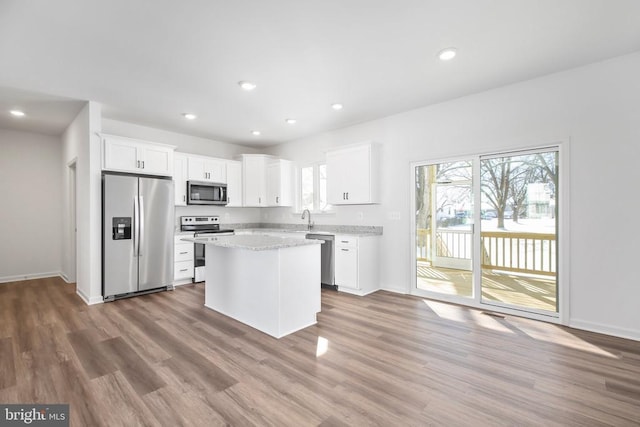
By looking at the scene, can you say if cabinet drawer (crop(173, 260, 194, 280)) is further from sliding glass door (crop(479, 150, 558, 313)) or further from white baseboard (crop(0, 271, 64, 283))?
sliding glass door (crop(479, 150, 558, 313))

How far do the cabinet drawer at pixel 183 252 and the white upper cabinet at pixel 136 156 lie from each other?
1.22 m

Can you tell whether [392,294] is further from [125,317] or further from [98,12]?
[98,12]

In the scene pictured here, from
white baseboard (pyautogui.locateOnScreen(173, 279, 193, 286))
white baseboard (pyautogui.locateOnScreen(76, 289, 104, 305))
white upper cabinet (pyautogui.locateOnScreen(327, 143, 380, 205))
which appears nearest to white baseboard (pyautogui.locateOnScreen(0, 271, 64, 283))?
white baseboard (pyautogui.locateOnScreen(76, 289, 104, 305))

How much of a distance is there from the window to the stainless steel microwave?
5.08 ft

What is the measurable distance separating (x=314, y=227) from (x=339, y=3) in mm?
4114

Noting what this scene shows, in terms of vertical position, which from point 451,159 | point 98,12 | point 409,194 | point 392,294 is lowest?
point 392,294

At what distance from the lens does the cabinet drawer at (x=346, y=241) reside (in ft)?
14.4

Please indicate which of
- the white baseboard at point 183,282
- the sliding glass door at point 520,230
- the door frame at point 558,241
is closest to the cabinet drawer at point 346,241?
the door frame at point 558,241

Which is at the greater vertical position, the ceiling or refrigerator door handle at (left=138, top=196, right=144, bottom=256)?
the ceiling

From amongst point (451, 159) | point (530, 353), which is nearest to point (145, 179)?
point (451, 159)

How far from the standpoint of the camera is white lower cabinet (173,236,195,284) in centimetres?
495

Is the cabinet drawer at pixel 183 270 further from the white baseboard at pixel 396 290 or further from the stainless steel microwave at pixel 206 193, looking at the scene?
the white baseboard at pixel 396 290

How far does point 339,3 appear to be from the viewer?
2.12 m

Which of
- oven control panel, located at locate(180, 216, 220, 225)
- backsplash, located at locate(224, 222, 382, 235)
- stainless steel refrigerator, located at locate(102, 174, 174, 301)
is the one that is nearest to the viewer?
stainless steel refrigerator, located at locate(102, 174, 174, 301)
